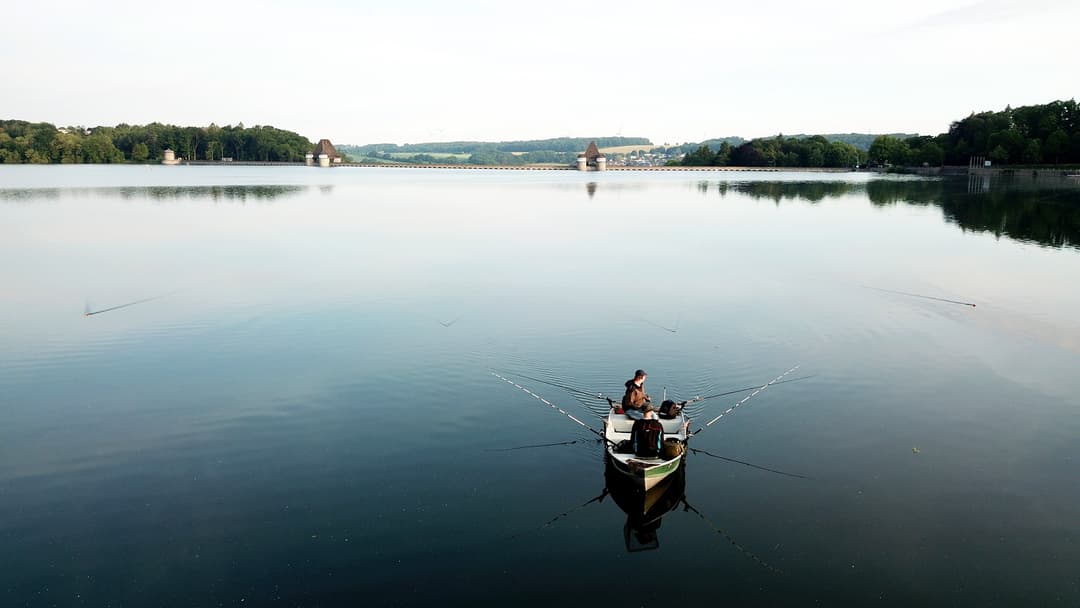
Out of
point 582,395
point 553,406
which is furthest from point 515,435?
point 582,395

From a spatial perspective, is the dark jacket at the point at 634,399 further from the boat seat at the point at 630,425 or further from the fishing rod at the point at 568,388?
the fishing rod at the point at 568,388

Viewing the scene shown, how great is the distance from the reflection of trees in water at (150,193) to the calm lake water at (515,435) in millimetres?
70426

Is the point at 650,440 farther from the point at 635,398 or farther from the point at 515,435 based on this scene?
the point at 515,435

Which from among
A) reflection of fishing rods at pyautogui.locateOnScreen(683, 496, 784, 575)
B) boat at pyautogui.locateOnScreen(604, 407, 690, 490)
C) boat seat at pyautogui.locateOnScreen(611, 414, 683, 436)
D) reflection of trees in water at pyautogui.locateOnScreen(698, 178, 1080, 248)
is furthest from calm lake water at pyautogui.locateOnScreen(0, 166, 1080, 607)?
reflection of trees in water at pyautogui.locateOnScreen(698, 178, 1080, 248)

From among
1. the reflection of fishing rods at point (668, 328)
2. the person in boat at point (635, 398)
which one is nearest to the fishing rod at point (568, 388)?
the person in boat at point (635, 398)

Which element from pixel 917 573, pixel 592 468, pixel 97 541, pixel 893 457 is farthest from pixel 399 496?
pixel 893 457

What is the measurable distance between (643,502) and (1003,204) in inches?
4239

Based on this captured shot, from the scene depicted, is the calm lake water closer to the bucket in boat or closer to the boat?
the boat

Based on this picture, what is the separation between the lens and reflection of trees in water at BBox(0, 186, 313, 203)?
364ft

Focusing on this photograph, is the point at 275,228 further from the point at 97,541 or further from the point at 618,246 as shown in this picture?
the point at 97,541

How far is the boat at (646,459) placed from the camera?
54.7 feet

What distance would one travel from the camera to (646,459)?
56.1 feet

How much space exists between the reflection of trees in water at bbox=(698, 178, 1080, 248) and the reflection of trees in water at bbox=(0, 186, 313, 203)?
92858mm

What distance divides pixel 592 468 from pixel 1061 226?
78801 millimetres
